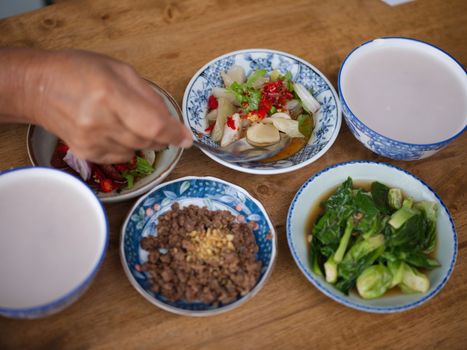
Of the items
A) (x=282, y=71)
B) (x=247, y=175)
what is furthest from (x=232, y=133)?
(x=282, y=71)

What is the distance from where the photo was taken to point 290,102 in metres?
1.66

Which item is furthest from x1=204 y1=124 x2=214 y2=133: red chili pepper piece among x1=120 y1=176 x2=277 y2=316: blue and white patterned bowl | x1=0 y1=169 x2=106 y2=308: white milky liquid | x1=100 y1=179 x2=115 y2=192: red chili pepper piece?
x1=0 y1=169 x2=106 y2=308: white milky liquid

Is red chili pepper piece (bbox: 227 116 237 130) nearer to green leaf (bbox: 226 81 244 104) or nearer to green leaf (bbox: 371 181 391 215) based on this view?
green leaf (bbox: 226 81 244 104)

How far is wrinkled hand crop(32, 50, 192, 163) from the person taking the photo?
1.07 meters

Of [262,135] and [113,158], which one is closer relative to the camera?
[113,158]

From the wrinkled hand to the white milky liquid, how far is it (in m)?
0.12

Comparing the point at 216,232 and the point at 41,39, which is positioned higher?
the point at 41,39

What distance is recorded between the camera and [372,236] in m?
1.30

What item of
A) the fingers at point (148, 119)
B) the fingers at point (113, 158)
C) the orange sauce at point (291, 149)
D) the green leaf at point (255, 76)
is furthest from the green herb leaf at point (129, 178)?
the green leaf at point (255, 76)

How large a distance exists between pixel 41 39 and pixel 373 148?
124 centimetres

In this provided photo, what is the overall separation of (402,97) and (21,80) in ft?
3.82

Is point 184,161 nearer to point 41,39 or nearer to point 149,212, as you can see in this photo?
point 149,212

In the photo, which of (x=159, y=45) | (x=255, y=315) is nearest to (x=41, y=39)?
(x=159, y=45)

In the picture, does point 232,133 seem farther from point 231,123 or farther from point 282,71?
point 282,71
